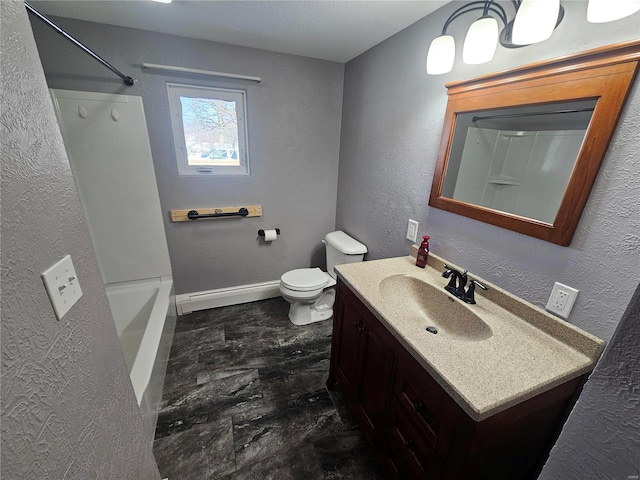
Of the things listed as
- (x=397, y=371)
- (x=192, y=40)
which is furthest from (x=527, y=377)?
(x=192, y=40)

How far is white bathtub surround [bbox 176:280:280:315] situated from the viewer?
92.4 inches

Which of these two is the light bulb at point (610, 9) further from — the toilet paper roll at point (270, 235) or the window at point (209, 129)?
the toilet paper roll at point (270, 235)

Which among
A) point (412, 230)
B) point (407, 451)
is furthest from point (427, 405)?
point (412, 230)

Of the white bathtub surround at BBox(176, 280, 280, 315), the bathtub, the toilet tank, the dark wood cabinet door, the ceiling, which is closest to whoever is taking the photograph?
the dark wood cabinet door

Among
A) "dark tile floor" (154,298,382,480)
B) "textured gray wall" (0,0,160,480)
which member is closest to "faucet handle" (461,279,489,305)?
"dark tile floor" (154,298,382,480)

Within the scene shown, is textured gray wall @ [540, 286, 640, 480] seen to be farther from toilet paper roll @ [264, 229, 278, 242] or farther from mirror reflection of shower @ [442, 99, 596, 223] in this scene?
toilet paper roll @ [264, 229, 278, 242]

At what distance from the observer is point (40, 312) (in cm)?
48

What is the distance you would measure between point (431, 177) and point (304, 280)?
125 cm

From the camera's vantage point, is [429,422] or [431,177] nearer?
[429,422]

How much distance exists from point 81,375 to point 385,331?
955 mm

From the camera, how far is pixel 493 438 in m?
0.77

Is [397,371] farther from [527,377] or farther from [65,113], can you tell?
[65,113]

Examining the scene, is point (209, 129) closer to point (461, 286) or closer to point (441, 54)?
point (441, 54)

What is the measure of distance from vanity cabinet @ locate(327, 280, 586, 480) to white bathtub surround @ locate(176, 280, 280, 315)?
1448 millimetres
